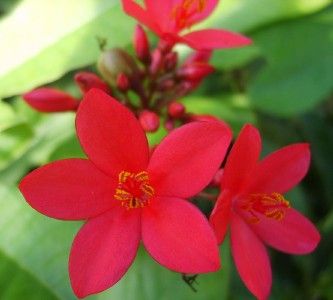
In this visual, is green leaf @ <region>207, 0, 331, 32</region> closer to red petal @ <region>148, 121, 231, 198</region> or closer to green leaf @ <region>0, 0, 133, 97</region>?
green leaf @ <region>0, 0, 133, 97</region>

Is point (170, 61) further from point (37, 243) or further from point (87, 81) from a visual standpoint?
point (37, 243)

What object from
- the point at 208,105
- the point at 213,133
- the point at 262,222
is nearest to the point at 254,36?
the point at 208,105

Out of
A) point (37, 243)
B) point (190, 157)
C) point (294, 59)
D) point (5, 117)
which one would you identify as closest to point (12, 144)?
point (5, 117)

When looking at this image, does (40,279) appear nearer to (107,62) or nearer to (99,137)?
(99,137)

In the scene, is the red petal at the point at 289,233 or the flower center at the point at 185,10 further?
the flower center at the point at 185,10

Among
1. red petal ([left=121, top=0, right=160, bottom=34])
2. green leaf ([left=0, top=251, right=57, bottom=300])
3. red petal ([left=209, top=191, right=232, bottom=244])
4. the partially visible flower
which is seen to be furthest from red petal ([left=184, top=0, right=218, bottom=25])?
green leaf ([left=0, top=251, right=57, bottom=300])

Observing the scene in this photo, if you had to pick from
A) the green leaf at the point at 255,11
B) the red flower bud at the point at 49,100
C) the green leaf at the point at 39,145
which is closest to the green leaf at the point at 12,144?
the green leaf at the point at 39,145

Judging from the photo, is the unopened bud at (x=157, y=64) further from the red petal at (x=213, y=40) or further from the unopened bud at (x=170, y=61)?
the red petal at (x=213, y=40)
